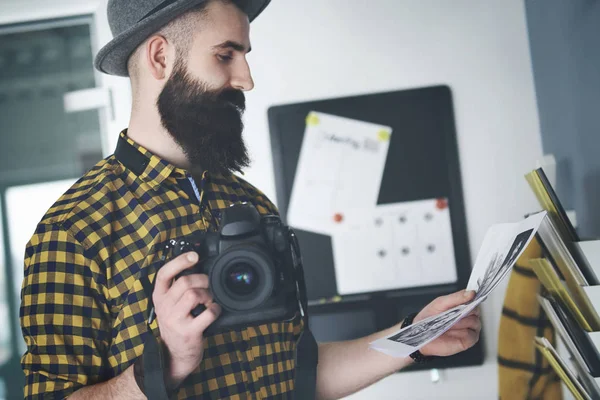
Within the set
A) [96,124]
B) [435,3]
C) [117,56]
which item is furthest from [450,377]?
[96,124]

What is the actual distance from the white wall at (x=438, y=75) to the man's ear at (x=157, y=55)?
0.67m

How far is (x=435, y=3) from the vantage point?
161 centimetres

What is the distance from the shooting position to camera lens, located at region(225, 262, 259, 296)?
72cm

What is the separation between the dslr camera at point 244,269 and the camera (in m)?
0.72

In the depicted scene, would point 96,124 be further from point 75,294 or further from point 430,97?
point 75,294

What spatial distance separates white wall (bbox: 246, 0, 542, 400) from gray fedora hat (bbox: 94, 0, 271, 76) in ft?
2.20

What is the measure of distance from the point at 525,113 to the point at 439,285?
0.54 m

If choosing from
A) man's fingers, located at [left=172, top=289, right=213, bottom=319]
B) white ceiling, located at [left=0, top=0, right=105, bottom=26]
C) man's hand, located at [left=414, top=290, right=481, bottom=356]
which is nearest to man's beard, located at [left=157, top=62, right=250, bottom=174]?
man's fingers, located at [left=172, top=289, right=213, bottom=319]

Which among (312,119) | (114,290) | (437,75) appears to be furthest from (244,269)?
(437,75)

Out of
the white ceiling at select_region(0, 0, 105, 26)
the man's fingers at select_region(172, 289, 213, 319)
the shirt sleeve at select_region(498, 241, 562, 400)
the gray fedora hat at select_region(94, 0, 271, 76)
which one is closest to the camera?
the man's fingers at select_region(172, 289, 213, 319)

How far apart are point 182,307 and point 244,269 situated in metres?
0.09

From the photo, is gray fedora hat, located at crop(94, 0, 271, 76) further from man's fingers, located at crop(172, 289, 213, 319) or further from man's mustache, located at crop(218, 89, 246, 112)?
man's fingers, located at crop(172, 289, 213, 319)

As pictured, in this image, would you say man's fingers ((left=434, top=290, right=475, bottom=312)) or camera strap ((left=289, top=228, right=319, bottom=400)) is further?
camera strap ((left=289, top=228, right=319, bottom=400))

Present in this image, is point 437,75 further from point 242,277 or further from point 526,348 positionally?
point 242,277
